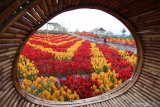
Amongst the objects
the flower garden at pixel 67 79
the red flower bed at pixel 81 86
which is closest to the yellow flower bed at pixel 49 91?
the flower garden at pixel 67 79

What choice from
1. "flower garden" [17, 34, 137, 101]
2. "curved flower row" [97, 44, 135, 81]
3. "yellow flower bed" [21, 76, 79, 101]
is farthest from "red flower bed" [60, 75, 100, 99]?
"curved flower row" [97, 44, 135, 81]

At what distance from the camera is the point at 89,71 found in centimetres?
998

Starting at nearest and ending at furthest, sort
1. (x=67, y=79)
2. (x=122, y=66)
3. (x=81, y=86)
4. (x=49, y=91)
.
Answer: (x=49, y=91) < (x=81, y=86) < (x=67, y=79) < (x=122, y=66)

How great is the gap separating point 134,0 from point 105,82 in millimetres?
4391

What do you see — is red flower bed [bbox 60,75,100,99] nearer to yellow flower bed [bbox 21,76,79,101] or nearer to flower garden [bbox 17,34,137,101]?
flower garden [bbox 17,34,137,101]

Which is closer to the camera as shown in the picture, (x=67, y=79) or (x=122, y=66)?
(x=67, y=79)

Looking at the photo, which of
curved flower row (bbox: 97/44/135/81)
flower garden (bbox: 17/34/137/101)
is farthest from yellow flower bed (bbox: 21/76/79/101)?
curved flower row (bbox: 97/44/135/81)

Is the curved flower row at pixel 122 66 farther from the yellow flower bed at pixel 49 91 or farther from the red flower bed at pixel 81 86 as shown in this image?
the yellow flower bed at pixel 49 91

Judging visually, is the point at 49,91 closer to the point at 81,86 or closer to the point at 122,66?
the point at 81,86

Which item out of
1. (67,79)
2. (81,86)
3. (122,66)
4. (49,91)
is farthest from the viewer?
(122,66)

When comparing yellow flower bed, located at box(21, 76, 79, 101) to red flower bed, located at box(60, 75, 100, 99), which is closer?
yellow flower bed, located at box(21, 76, 79, 101)

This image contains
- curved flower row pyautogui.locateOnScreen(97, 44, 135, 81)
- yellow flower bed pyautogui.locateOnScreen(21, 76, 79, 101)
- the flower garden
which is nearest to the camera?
yellow flower bed pyautogui.locateOnScreen(21, 76, 79, 101)

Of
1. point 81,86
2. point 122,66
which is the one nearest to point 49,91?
point 81,86

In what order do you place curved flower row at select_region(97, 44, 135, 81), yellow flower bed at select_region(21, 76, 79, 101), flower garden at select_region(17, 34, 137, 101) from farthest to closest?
curved flower row at select_region(97, 44, 135, 81), flower garden at select_region(17, 34, 137, 101), yellow flower bed at select_region(21, 76, 79, 101)
